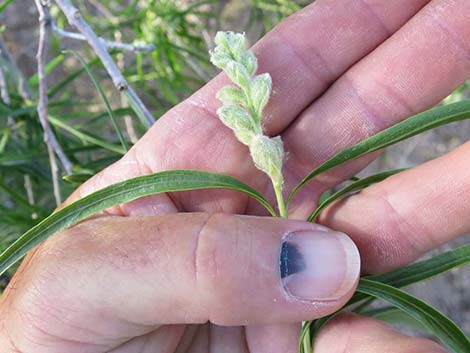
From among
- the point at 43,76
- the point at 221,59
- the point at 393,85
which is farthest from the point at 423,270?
the point at 43,76

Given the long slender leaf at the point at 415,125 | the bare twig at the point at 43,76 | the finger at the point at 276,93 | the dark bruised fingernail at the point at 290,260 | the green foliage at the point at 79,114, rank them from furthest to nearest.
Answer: the green foliage at the point at 79,114 → the bare twig at the point at 43,76 → the finger at the point at 276,93 → the dark bruised fingernail at the point at 290,260 → the long slender leaf at the point at 415,125

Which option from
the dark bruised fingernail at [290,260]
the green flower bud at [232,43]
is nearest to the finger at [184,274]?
the dark bruised fingernail at [290,260]

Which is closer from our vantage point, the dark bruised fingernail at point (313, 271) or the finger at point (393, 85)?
the dark bruised fingernail at point (313, 271)

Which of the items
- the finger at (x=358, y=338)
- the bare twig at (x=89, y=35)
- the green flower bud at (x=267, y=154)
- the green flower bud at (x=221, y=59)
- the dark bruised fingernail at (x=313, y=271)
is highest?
the bare twig at (x=89, y=35)

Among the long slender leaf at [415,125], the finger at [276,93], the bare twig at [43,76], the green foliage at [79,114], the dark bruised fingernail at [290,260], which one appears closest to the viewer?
the long slender leaf at [415,125]

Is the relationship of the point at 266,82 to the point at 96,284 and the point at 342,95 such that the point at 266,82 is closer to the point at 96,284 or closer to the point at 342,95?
the point at 342,95

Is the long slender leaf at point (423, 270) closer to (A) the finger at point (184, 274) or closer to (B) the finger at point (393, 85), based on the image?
(A) the finger at point (184, 274)
